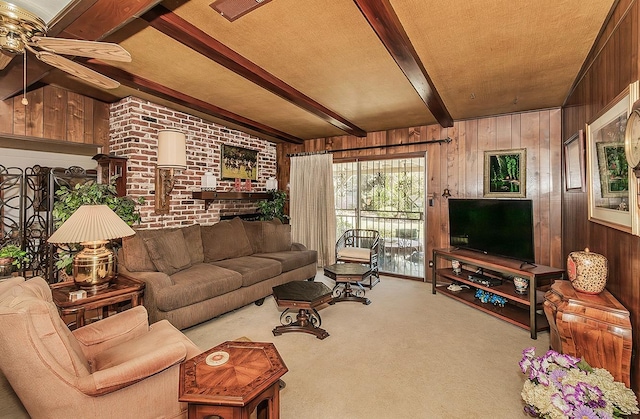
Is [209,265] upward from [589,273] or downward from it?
downward

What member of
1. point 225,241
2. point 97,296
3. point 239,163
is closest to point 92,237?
point 97,296

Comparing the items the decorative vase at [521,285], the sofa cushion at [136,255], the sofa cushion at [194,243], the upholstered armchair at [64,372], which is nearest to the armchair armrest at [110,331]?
the upholstered armchair at [64,372]

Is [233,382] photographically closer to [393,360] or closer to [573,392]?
[393,360]

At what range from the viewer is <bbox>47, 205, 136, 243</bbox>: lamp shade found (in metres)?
2.21

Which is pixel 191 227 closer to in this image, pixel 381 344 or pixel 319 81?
pixel 319 81

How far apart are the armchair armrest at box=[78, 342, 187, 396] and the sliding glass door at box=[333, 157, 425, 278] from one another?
161 inches

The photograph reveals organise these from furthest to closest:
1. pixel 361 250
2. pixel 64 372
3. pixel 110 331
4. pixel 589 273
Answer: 1. pixel 361 250
2. pixel 589 273
3. pixel 110 331
4. pixel 64 372

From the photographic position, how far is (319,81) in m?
3.02

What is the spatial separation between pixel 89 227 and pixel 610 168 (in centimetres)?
369

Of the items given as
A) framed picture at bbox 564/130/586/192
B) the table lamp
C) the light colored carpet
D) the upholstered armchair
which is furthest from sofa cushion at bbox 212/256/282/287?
framed picture at bbox 564/130/586/192

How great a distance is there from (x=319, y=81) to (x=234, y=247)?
2.44m

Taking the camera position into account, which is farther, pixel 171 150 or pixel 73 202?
pixel 171 150

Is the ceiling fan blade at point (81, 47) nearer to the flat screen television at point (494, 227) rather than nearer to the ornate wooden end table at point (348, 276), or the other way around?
the ornate wooden end table at point (348, 276)

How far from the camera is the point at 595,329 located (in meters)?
1.77
